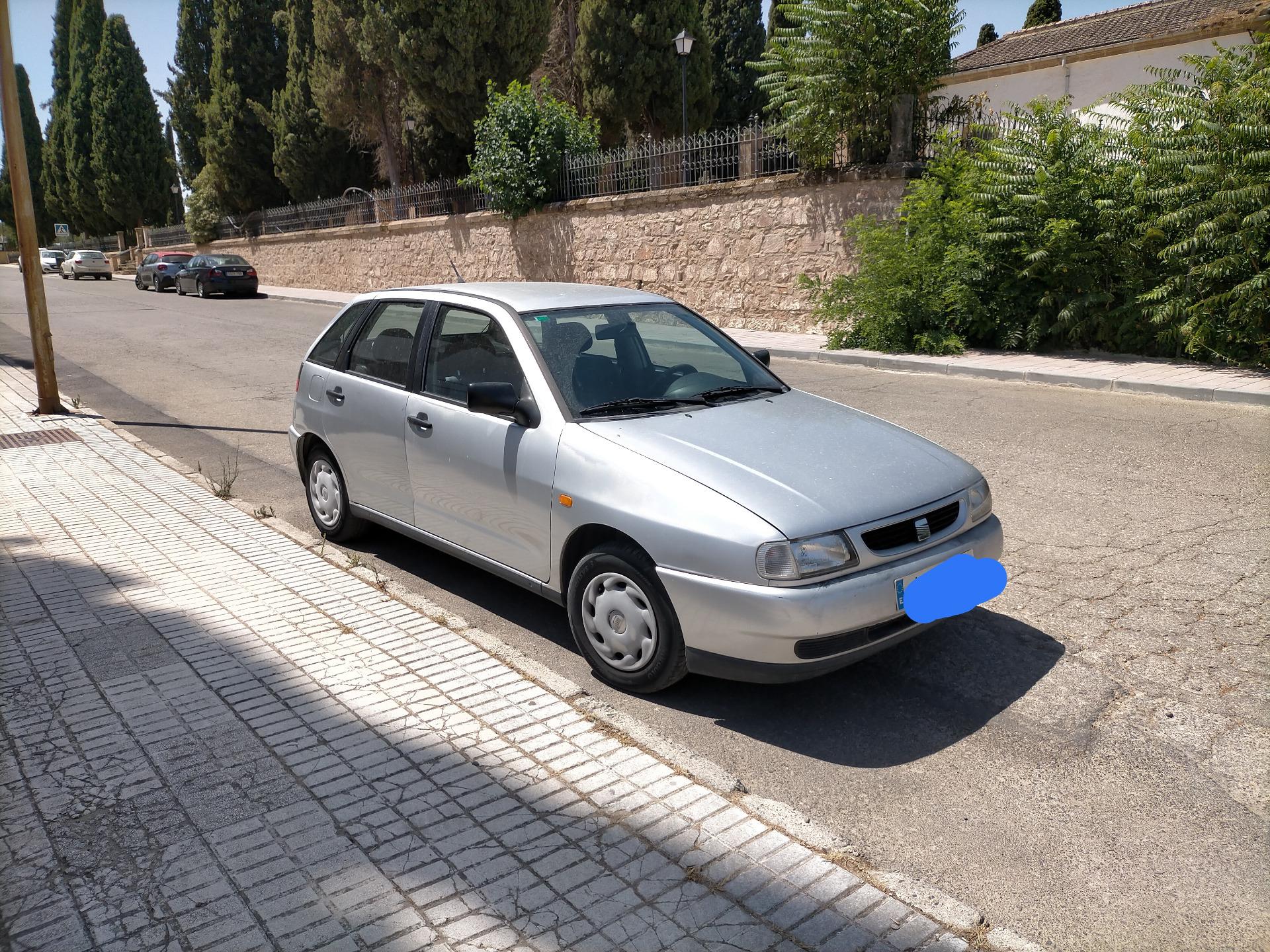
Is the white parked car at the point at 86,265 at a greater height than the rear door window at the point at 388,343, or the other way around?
the white parked car at the point at 86,265

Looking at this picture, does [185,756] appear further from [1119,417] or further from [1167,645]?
[1119,417]

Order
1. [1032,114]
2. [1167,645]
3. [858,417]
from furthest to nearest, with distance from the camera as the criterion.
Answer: [1032,114] < [858,417] < [1167,645]

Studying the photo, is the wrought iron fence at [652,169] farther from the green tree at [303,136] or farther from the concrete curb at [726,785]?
the concrete curb at [726,785]

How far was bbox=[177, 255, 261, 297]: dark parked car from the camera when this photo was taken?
31219 millimetres

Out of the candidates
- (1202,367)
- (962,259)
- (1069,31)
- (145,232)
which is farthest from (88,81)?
(1202,367)

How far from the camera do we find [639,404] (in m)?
4.53

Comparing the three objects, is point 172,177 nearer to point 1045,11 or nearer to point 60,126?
point 60,126

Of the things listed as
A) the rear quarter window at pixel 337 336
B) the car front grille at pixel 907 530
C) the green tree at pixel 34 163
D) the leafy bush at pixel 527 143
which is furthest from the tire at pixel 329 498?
the green tree at pixel 34 163

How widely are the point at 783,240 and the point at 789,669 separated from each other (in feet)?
48.8

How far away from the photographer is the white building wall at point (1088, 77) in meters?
24.1

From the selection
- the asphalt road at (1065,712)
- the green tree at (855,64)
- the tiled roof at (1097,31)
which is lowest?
the asphalt road at (1065,712)

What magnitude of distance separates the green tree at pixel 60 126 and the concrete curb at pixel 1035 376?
56.4 m

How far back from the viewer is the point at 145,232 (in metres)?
51.1

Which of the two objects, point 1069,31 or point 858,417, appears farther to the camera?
point 1069,31
